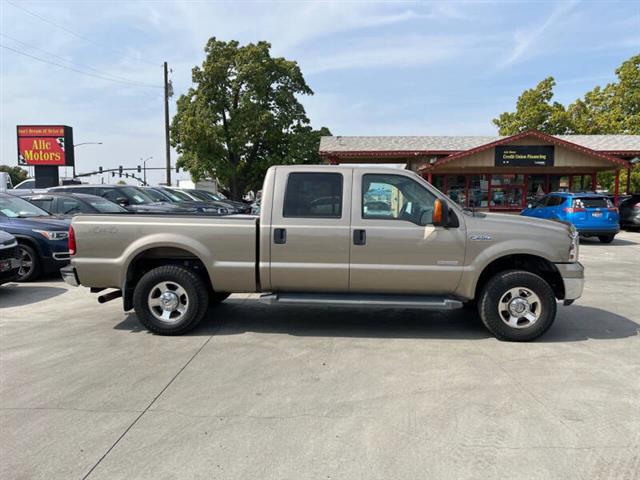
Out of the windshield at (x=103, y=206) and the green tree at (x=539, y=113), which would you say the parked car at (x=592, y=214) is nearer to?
the windshield at (x=103, y=206)

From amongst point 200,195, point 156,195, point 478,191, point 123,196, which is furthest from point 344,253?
point 478,191

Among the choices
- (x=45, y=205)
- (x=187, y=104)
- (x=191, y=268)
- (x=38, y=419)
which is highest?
(x=187, y=104)

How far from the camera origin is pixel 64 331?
5.84 m

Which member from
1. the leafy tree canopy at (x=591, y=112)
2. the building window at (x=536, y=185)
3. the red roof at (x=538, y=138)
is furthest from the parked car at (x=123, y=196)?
the leafy tree canopy at (x=591, y=112)

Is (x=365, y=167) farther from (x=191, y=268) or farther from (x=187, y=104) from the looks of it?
(x=187, y=104)

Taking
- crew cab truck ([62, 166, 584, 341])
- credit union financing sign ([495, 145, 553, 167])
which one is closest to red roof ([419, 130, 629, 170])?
credit union financing sign ([495, 145, 553, 167])

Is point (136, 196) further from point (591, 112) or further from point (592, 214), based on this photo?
point (591, 112)

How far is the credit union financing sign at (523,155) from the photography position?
73.1 ft

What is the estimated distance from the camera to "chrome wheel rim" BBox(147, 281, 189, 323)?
18.3 feet

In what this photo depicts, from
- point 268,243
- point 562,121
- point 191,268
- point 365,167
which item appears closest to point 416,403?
point 268,243

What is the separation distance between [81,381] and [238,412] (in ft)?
5.34

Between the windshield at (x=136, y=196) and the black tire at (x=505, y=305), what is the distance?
11889mm

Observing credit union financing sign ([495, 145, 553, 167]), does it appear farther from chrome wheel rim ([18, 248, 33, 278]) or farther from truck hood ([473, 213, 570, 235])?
chrome wheel rim ([18, 248, 33, 278])

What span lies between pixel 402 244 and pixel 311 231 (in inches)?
40.4
